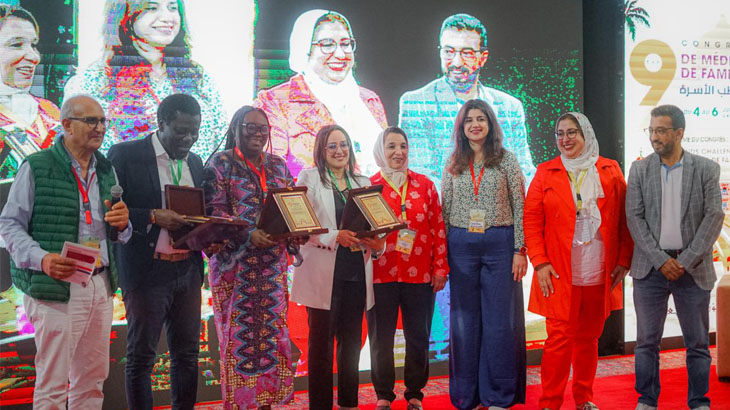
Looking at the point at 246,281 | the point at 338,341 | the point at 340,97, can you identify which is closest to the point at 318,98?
the point at 340,97

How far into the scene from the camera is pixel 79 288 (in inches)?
107

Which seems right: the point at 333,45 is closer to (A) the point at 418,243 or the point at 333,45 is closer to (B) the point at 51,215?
(A) the point at 418,243

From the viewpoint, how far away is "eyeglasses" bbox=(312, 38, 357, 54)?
4.63m

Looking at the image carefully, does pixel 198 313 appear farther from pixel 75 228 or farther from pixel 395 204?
pixel 395 204

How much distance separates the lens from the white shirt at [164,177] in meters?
3.08

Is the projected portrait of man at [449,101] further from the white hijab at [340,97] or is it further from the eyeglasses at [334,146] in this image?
the eyeglasses at [334,146]

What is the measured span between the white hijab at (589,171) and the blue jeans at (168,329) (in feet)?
7.35

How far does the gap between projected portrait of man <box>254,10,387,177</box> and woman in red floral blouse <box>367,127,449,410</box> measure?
905 millimetres

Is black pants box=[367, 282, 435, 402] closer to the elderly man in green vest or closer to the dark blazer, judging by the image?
the dark blazer

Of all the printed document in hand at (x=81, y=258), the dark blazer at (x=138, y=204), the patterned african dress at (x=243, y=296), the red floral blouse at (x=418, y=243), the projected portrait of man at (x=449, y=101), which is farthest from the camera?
the projected portrait of man at (x=449, y=101)

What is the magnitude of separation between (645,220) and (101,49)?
366 cm

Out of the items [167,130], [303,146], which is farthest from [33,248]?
[303,146]

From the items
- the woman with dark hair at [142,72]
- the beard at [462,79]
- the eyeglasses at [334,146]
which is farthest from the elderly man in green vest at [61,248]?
the beard at [462,79]

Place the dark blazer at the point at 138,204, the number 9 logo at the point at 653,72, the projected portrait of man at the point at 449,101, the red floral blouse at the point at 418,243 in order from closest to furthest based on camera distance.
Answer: the dark blazer at the point at 138,204, the red floral blouse at the point at 418,243, the projected portrait of man at the point at 449,101, the number 9 logo at the point at 653,72
